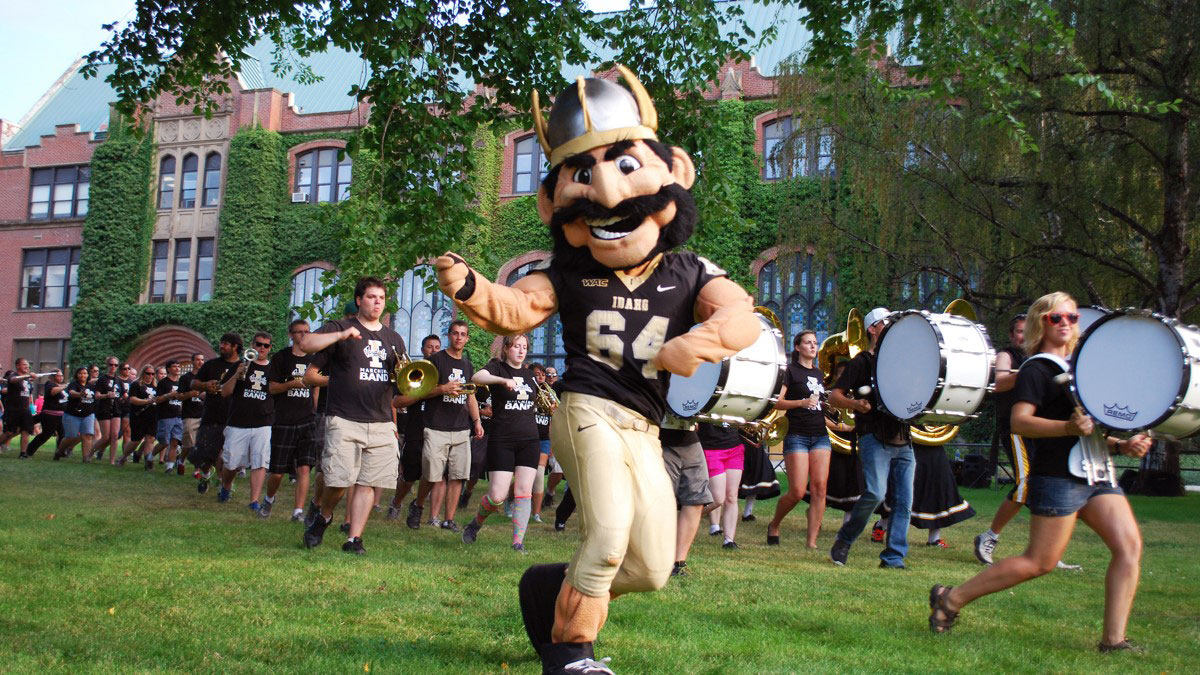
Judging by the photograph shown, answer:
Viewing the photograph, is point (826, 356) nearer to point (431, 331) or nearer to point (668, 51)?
point (668, 51)

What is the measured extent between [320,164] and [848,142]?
70.5ft

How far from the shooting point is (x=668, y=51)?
492 inches

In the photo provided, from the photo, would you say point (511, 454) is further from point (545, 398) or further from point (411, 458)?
point (411, 458)

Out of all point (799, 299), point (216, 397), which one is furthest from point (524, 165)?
point (216, 397)

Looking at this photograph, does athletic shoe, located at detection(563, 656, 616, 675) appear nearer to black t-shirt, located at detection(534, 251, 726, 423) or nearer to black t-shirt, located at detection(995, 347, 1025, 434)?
black t-shirt, located at detection(534, 251, 726, 423)

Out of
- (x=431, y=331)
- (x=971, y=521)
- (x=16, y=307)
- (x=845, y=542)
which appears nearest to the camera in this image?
(x=845, y=542)

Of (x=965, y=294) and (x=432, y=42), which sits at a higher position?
(x=432, y=42)

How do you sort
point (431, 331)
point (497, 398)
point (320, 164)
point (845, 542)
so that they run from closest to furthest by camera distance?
point (845, 542), point (497, 398), point (431, 331), point (320, 164)

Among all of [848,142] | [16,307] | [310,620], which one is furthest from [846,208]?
[16,307]

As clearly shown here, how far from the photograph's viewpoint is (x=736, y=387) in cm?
765

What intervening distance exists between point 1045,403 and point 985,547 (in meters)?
4.34

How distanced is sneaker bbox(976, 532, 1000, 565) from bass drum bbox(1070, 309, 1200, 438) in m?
3.95

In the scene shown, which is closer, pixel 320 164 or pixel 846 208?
pixel 846 208

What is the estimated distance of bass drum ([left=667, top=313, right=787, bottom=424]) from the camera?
7.63m
